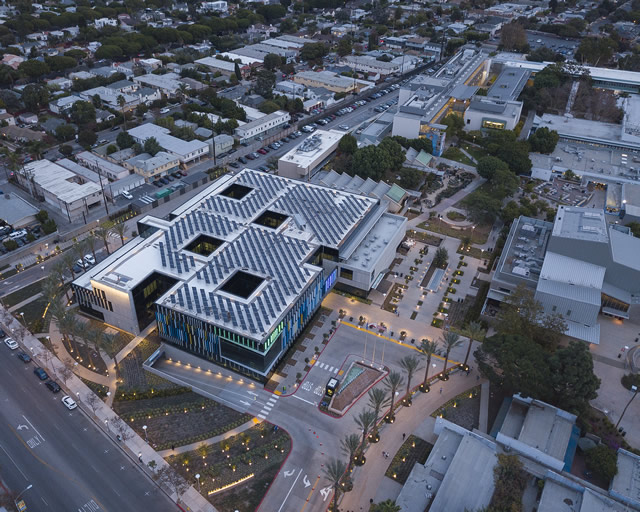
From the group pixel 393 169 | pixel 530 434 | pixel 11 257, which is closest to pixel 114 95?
pixel 11 257

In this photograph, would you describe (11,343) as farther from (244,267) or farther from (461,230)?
(461,230)

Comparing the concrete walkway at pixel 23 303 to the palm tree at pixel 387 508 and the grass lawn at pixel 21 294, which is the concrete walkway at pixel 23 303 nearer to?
the grass lawn at pixel 21 294

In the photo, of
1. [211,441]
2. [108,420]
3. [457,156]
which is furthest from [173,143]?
[211,441]

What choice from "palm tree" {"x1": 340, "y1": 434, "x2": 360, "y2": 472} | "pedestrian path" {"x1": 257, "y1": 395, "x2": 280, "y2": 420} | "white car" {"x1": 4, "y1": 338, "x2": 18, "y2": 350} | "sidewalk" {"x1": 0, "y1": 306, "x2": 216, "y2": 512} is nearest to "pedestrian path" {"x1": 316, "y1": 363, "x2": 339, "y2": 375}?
"pedestrian path" {"x1": 257, "y1": 395, "x2": 280, "y2": 420}

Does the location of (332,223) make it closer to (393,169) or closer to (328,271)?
(328,271)

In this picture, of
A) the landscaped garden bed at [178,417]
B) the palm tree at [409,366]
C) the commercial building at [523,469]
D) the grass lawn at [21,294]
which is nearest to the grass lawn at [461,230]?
the palm tree at [409,366]
